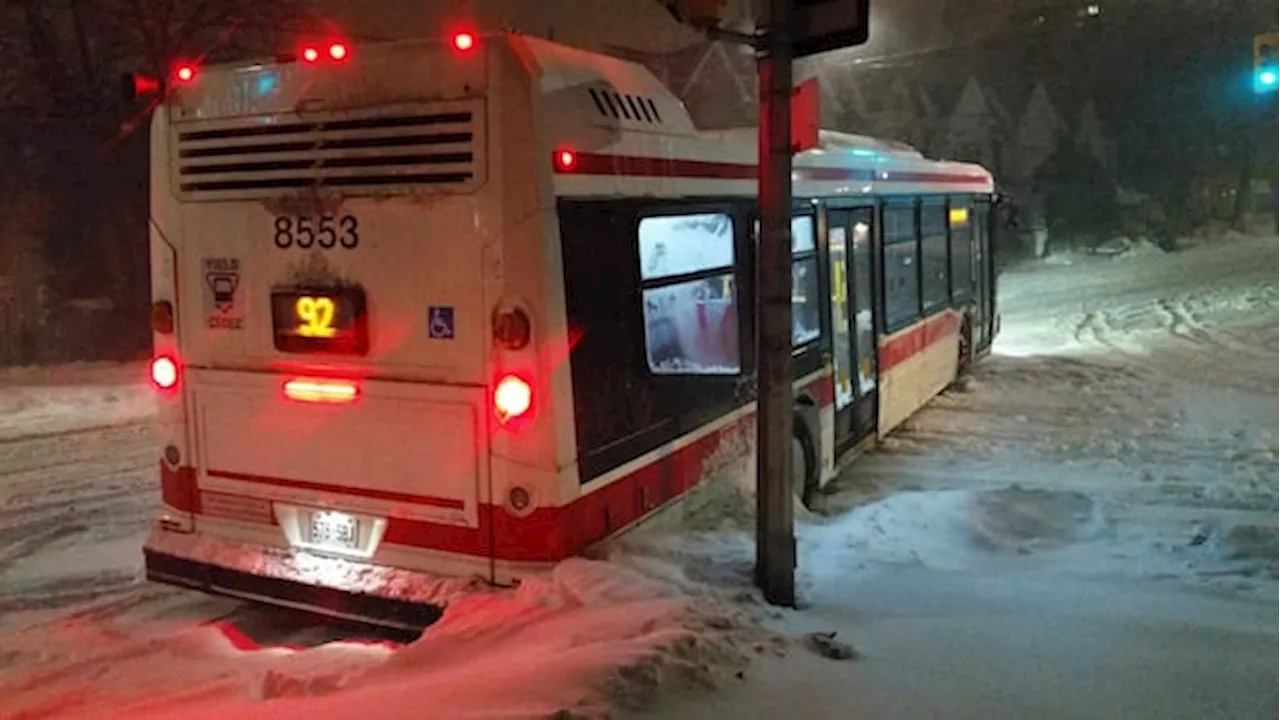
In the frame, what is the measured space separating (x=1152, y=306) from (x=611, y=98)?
21294mm

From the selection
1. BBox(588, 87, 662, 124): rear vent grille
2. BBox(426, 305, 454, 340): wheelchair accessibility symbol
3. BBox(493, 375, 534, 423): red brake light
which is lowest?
BBox(493, 375, 534, 423): red brake light

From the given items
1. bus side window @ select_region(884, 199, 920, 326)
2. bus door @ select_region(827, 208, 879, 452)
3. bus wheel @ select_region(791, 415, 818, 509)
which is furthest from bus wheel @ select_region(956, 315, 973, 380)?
bus wheel @ select_region(791, 415, 818, 509)

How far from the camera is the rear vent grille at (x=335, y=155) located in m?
5.80

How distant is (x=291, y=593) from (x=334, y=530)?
0.36m

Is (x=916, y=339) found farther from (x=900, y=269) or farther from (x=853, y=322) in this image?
(x=853, y=322)

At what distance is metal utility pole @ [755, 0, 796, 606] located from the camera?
590 cm

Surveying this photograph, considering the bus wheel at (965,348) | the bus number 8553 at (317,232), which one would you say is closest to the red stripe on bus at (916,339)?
the bus wheel at (965,348)

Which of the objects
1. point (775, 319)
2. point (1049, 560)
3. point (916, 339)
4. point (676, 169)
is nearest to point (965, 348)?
point (916, 339)

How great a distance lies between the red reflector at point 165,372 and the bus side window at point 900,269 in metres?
6.04

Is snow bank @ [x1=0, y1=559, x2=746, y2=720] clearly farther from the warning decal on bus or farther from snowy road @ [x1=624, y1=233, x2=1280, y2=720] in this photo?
the warning decal on bus

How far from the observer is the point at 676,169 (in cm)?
680

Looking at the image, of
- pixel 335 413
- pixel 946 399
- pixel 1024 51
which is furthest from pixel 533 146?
pixel 1024 51

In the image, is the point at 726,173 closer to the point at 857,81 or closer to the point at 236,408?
the point at 236,408

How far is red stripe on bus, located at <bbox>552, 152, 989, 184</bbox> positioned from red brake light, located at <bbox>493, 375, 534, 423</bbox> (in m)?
0.96
